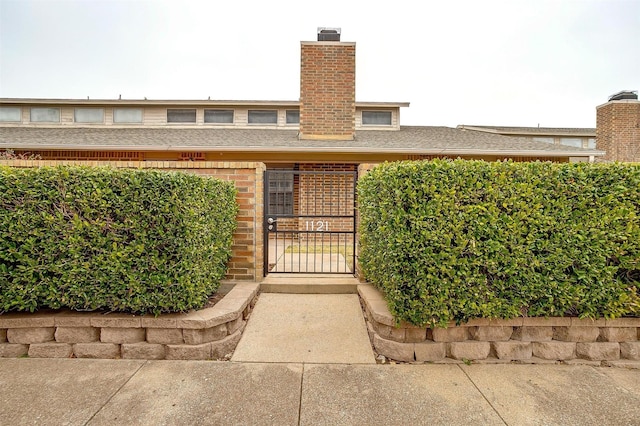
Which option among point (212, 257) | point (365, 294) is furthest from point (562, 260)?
point (212, 257)

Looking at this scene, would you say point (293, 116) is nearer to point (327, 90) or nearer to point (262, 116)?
point (262, 116)

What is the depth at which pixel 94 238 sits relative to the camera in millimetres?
2832

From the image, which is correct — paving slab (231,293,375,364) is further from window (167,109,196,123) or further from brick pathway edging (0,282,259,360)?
window (167,109,196,123)

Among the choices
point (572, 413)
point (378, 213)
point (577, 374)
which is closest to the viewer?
point (572, 413)

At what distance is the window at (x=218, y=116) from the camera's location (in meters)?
12.5

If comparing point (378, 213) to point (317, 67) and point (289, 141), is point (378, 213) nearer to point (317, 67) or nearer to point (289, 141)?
point (289, 141)

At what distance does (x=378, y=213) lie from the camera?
3.21m

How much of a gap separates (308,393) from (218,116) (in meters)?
12.5

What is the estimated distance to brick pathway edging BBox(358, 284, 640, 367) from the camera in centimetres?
285

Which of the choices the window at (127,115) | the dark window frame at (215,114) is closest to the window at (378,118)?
the dark window frame at (215,114)

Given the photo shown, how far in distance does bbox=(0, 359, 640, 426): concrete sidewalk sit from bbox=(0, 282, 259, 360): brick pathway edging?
0.10 meters

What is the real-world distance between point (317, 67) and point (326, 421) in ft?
31.2

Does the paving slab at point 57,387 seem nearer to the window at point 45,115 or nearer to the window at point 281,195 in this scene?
the window at point 281,195

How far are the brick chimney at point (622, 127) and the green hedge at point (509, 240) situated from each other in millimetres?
15073
